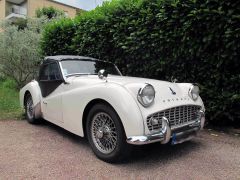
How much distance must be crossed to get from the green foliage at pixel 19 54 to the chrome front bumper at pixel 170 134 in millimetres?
8217

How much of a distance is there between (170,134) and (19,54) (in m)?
8.97

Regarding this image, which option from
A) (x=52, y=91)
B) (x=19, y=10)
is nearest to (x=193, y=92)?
(x=52, y=91)

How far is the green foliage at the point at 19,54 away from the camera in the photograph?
1036cm

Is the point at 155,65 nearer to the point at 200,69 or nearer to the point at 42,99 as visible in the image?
the point at 200,69

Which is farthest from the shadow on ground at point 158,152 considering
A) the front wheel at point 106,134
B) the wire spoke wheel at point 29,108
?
the wire spoke wheel at point 29,108

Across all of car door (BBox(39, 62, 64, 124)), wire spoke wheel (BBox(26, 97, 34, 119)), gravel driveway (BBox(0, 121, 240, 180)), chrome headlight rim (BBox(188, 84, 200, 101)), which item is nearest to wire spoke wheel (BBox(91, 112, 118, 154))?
gravel driveway (BBox(0, 121, 240, 180))

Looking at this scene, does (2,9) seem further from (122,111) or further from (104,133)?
(122,111)

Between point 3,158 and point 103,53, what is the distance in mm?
3905

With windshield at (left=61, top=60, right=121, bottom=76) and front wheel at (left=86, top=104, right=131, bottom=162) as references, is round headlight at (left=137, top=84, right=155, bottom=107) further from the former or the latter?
windshield at (left=61, top=60, right=121, bottom=76)

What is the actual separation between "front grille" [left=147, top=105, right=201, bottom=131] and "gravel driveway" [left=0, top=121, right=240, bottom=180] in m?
0.49

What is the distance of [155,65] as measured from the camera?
5.36 metres

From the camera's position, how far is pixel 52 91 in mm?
4441

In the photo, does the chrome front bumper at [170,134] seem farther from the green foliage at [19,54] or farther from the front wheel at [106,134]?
the green foliage at [19,54]

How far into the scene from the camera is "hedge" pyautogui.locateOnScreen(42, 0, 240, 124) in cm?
435
